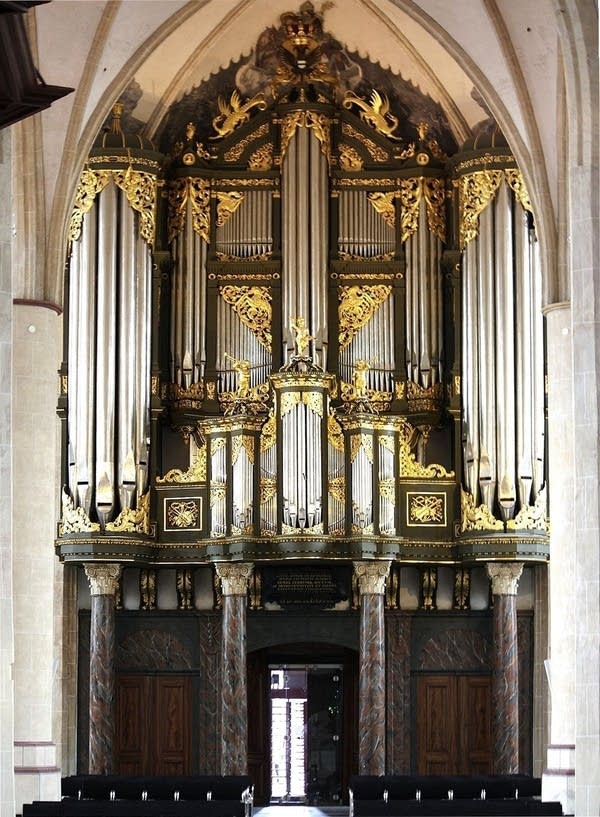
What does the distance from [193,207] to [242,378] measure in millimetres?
3431

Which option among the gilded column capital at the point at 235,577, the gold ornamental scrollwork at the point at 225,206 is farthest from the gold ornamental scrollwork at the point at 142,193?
the gilded column capital at the point at 235,577

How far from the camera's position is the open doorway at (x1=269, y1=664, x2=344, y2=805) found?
33031 mm

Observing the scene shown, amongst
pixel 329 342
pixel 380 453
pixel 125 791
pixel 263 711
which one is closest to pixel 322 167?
pixel 329 342

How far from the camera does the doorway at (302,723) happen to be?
105 feet

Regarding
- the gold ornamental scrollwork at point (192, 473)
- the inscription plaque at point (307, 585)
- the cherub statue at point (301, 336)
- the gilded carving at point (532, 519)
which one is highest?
the cherub statue at point (301, 336)

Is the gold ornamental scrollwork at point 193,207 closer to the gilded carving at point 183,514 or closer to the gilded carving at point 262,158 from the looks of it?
the gilded carving at point 262,158

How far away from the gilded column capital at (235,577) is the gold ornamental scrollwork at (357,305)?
440 centimetres

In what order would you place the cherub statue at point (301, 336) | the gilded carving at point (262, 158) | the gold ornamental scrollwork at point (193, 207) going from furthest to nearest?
the gilded carving at point (262, 158) → the gold ornamental scrollwork at point (193, 207) → the cherub statue at point (301, 336)

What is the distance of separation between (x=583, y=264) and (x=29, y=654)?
1031 centimetres

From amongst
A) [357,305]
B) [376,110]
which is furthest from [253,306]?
[376,110]

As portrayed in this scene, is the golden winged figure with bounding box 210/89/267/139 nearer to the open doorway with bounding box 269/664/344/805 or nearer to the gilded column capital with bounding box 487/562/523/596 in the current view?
the gilded column capital with bounding box 487/562/523/596

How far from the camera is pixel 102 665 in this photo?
30.4 meters

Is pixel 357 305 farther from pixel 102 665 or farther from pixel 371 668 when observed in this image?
pixel 102 665

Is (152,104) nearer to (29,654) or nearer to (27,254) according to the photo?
(27,254)
